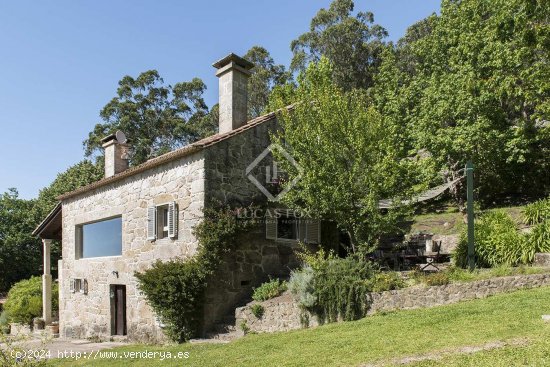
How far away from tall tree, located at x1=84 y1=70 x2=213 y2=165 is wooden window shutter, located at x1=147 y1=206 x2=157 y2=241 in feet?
88.9

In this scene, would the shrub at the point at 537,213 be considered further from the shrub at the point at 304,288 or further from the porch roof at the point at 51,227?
the porch roof at the point at 51,227

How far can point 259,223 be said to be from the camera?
1349 cm

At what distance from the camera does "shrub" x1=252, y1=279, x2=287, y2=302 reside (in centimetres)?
1234

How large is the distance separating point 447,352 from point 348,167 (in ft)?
20.5

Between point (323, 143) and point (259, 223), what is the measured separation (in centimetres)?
308

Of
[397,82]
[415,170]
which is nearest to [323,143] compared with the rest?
[415,170]

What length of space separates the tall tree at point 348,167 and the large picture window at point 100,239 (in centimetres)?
699

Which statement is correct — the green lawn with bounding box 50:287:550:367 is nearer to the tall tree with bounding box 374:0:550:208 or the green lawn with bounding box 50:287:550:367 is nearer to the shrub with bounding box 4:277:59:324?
the tall tree with bounding box 374:0:550:208

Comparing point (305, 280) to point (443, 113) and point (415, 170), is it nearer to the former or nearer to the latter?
point (415, 170)

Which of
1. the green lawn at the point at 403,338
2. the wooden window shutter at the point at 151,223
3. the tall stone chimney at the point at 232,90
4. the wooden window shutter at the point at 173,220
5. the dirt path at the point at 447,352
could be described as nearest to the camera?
the dirt path at the point at 447,352

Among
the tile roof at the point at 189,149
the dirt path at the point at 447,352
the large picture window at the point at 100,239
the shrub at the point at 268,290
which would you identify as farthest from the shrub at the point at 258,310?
the large picture window at the point at 100,239

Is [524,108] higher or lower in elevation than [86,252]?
higher

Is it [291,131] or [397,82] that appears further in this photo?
[397,82]

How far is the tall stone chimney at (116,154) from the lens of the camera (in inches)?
760
